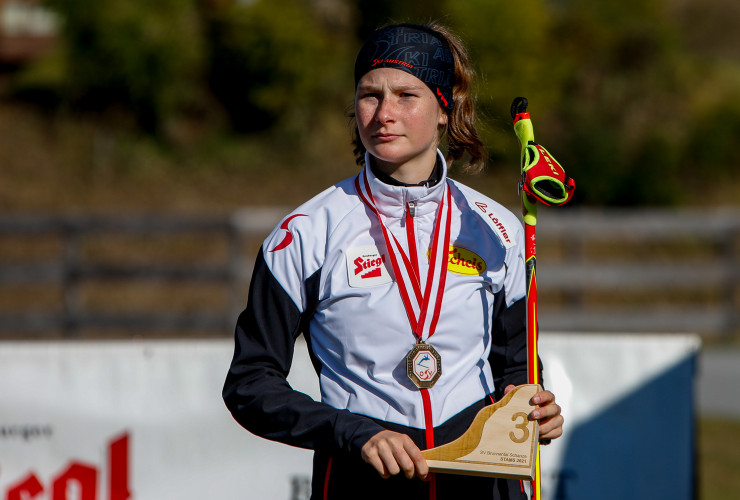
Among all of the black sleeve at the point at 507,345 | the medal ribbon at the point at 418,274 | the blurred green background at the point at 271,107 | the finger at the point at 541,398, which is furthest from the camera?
the blurred green background at the point at 271,107

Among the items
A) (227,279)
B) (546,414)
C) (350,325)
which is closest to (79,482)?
(350,325)

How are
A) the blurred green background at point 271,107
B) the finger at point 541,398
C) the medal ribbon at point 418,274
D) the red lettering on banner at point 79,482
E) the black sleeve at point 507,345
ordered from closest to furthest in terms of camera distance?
1. the finger at point 541,398
2. the medal ribbon at point 418,274
3. the black sleeve at point 507,345
4. the red lettering on banner at point 79,482
5. the blurred green background at point 271,107

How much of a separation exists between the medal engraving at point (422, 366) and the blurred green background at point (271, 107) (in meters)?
12.6

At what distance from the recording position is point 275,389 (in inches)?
79.3

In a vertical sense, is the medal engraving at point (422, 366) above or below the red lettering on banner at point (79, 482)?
above

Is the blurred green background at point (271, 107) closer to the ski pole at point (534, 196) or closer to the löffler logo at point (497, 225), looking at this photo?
the löffler logo at point (497, 225)

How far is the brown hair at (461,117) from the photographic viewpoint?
7.47 feet

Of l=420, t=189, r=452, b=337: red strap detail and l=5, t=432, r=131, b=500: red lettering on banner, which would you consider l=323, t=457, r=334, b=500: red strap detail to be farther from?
l=5, t=432, r=131, b=500: red lettering on banner

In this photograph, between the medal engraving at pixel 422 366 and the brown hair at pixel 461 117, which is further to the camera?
the brown hair at pixel 461 117

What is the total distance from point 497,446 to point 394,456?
0.71 feet

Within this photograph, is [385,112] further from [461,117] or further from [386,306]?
[386,306]

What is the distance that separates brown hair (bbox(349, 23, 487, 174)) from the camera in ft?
7.47

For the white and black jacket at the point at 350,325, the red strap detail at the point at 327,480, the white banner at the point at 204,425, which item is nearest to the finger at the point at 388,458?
the white and black jacket at the point at 350,325

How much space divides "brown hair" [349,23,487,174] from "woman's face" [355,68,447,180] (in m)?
0.14
